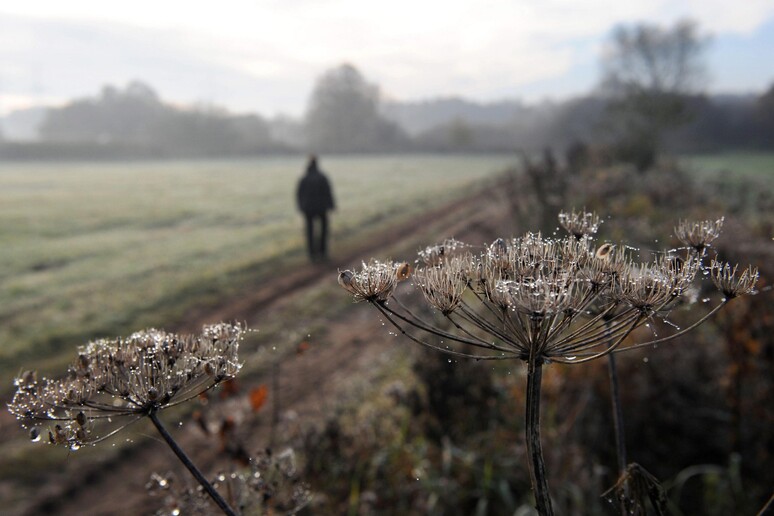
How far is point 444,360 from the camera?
271 inches

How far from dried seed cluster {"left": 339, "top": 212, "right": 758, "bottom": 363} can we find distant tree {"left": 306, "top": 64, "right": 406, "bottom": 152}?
230ft

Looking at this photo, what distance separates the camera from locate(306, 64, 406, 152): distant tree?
2783 inches

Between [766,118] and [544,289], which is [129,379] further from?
[766,118]

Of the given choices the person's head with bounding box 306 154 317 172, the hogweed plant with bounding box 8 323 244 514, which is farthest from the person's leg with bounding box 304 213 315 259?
the hogweed plant with bounding box 8 323 244 514

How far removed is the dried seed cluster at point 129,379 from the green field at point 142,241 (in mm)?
9907

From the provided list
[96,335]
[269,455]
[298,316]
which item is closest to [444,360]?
[269,455]

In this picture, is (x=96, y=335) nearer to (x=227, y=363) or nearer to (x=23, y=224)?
(x=227, y=363)

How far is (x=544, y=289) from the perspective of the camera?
1150mm

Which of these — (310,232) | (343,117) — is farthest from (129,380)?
(343,117)

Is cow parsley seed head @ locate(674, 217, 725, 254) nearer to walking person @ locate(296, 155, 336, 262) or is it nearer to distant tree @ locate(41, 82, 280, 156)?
walking person @ locate(296, 155, 336, 262)

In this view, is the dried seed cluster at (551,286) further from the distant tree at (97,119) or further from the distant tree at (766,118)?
the distant tree at (97,119)

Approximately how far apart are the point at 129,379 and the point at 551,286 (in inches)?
36.4

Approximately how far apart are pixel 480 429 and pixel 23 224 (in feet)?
78.4

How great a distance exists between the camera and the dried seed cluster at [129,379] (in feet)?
4.17
